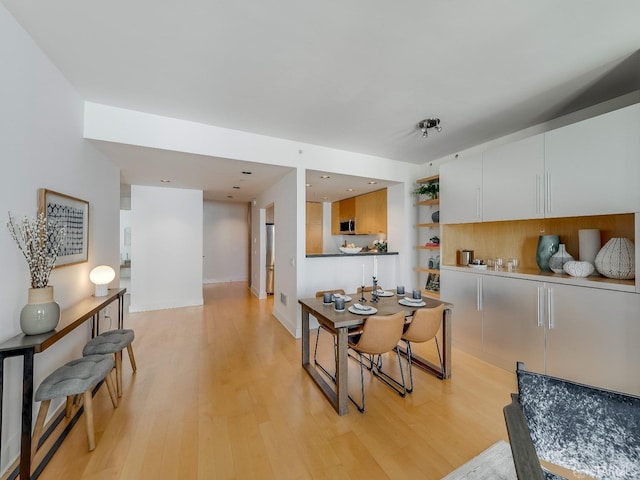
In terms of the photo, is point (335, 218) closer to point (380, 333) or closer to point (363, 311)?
point (363, 311)

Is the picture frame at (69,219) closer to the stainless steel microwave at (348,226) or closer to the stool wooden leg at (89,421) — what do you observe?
the stool wooden leg at (89,421)

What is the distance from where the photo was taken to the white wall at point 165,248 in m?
4.80

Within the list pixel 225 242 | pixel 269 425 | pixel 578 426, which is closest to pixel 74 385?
pixel 269 425

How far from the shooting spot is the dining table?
80.7 inches

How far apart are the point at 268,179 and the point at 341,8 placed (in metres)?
3.04

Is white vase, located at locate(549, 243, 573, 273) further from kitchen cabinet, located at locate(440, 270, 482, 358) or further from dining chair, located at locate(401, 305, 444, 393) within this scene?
dining chair, located at locate(401, 305, 444, 393)

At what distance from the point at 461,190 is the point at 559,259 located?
4.03 ft

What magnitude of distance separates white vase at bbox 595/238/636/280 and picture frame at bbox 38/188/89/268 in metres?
4.46

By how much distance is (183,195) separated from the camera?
16.7ft

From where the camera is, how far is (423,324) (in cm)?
230

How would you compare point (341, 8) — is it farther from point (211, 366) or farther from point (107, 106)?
point (211, 366)

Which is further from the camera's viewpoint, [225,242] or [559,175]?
[225,242]

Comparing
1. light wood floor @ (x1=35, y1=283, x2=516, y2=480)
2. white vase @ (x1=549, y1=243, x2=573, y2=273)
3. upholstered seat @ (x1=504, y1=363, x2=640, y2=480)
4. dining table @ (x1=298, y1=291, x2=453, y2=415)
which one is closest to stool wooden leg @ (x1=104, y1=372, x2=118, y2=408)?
light wood floor @ (x1=35, y1=283, x2=516, y2=480)

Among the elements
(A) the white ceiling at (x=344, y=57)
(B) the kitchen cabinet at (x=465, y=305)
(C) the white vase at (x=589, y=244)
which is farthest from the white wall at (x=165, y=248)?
(C) the white vase at (x=589, y=244)
